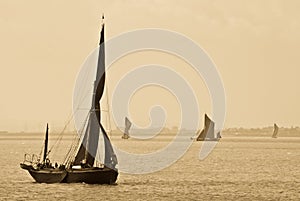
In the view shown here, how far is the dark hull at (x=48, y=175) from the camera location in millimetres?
86250

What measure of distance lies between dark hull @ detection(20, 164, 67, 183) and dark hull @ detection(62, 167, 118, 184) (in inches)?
30.3

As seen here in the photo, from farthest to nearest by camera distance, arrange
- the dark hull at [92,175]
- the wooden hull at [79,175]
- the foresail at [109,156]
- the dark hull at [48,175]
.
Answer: the dark hull at [48,175]
the wooden hull at [79,175]
the dark hull at [92,175]
the foresail at [109,156]

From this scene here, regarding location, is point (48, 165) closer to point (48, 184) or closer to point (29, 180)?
point (48, 184)

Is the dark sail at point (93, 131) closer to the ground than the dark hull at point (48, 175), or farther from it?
farther from it

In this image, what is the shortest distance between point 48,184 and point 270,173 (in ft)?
153

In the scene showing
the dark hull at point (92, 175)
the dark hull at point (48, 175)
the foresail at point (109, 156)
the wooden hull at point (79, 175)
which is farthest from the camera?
the dark hull at point (48, 175)

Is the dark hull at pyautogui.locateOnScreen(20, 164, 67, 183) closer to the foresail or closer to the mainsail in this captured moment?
the mainsail

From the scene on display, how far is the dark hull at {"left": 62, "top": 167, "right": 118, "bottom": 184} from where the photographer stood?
84250mm

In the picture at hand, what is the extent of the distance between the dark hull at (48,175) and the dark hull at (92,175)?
77 cm

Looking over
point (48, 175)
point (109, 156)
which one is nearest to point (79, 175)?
point (48, 175)

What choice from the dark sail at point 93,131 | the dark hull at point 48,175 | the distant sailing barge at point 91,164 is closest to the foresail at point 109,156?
the distant sailing barge at point 91,164

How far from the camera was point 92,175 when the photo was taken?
8412 centimetres

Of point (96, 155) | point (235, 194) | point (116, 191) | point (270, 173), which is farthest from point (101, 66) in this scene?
point (270, 173)

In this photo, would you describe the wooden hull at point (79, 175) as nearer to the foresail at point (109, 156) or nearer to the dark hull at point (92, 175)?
the dark hull at point (92, 175)
